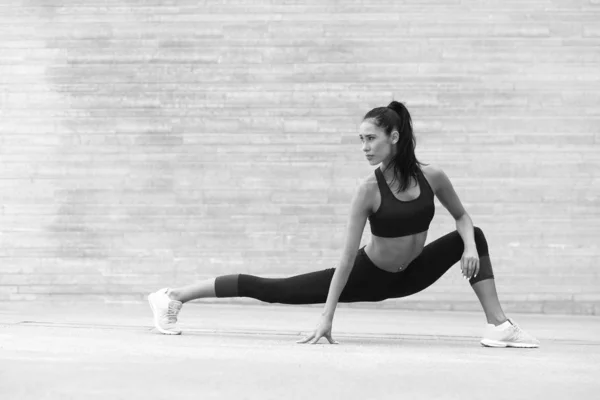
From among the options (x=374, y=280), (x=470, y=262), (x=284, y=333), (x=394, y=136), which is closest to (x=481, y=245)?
(x=470, y=262)

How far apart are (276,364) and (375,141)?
3.90 feet

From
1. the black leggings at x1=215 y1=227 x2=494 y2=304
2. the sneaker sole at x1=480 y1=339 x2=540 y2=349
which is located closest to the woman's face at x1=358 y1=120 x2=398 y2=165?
the black leggings at x1=215 y1=227 x2=494 y2=304

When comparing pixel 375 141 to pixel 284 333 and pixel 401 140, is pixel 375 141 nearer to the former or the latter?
pixel 401 140

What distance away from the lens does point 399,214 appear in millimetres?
4172

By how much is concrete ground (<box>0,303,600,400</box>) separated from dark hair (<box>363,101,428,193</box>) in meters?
0.76

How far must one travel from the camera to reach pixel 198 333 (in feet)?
15.5

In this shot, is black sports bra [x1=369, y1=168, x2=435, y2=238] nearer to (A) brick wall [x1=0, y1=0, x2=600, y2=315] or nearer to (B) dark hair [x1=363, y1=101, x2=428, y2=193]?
(B) dark hair [x1=363, y1=101, x2=428, y2=193]

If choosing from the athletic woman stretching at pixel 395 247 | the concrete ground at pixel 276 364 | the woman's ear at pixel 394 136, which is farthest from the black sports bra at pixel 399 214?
the concrete ground at pixel 276 364

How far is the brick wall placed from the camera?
23.0ft

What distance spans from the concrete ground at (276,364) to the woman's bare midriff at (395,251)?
368mm

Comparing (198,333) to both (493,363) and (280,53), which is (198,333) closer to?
(493,363)

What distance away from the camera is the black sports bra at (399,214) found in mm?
4172

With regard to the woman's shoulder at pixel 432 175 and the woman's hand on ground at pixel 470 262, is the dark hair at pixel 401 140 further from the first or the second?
the woman's hand on ground at pixel 470 262

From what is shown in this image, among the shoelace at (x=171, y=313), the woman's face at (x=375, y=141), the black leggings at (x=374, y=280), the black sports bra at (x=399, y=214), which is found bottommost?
the shoelace at (x=171, y=313)
